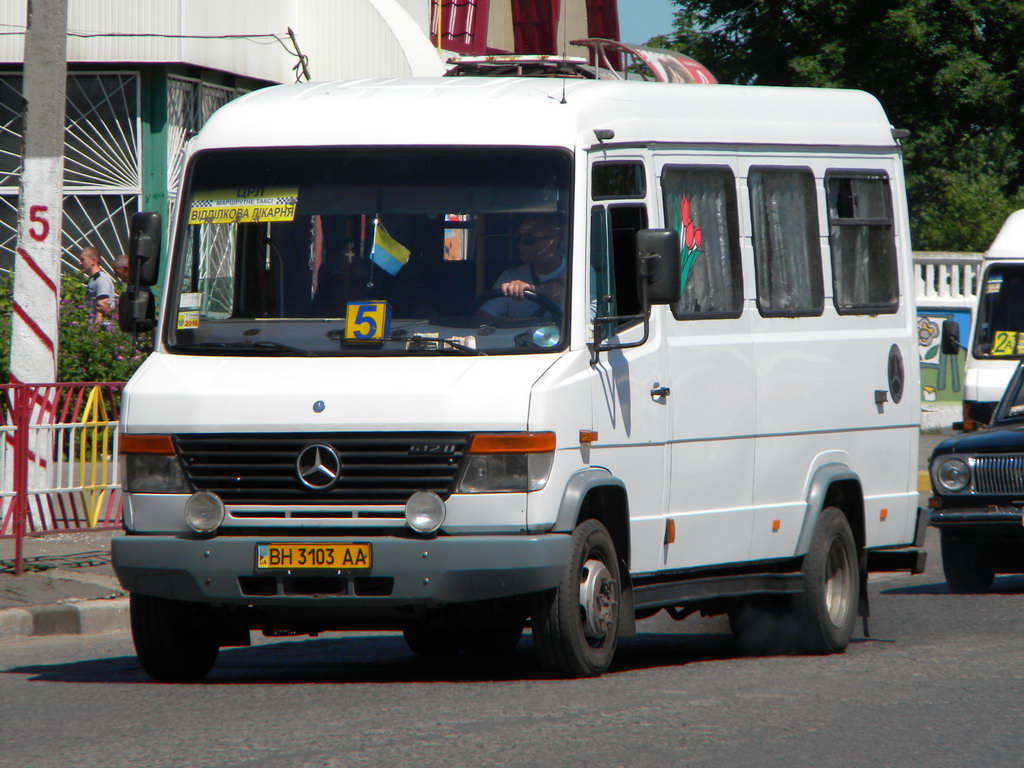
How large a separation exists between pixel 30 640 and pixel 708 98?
4750mm

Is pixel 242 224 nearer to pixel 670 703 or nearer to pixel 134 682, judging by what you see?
pixel 134 682

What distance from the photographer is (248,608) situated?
8.46 meters

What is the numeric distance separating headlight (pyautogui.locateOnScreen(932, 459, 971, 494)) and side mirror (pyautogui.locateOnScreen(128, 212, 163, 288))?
6.28m

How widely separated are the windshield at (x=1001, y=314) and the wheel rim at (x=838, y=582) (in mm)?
9457

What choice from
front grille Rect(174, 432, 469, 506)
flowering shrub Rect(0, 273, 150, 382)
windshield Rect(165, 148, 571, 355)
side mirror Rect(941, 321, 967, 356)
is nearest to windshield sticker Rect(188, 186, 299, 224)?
windshield Rect(165, 148, 571, 355)

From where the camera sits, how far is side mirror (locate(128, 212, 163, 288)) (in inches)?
355

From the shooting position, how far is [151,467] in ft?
27.7

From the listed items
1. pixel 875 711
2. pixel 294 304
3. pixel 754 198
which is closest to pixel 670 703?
pixel 875 711

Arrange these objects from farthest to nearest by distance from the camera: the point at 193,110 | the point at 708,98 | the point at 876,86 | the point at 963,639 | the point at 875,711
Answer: the point at 876,86
the point at 193,110
the point at 963,639
the point at 708,98
the point at 875,711

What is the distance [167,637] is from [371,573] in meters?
1.17

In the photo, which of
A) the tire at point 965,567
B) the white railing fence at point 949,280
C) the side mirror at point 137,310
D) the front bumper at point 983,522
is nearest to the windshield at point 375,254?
the side mirror at point 137,310

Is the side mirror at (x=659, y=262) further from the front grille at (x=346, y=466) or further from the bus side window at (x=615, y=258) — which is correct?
the front grille at (x=346, y=466)

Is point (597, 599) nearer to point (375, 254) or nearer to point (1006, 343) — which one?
point (375, 254)

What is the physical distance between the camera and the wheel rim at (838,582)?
1026cm
